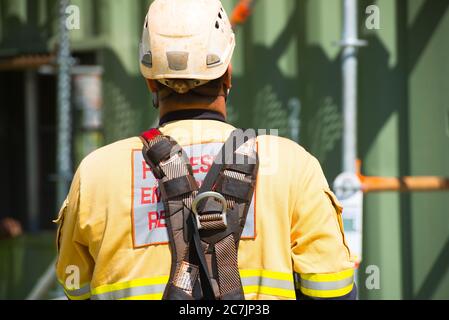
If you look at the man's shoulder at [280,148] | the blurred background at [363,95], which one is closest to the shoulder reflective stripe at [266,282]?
the man's shoulder at [280,148]

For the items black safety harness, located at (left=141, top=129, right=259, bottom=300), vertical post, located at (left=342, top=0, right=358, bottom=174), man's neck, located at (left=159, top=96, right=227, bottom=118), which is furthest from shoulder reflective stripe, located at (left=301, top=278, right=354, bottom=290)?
vertical post, located at (left=342, top=0, right=358, bottom=174)

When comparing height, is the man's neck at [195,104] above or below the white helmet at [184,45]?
below

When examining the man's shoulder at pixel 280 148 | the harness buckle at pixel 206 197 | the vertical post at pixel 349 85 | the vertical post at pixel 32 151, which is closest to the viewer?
the harness buckle at pixel 206 197

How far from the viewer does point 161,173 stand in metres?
1.92

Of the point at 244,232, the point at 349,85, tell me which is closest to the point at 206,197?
the point at 244,232

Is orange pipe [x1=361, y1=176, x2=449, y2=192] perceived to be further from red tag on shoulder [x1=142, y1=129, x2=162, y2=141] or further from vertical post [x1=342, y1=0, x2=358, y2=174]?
red tag on shoulder [x1=142, y1=129, x2=162, y2=141]

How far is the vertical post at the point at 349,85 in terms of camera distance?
3189 millimetres

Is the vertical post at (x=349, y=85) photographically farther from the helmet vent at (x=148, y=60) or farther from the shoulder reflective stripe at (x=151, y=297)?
the shoulder reflective stripe at (x=151, y=297)

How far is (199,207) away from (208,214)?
0.03 metres

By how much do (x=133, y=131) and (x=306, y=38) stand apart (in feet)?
3.73

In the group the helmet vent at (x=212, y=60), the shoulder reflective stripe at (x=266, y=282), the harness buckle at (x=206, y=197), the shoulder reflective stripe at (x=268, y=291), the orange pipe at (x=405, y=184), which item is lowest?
the shoulder reflective stripe at (x=268, y=291)

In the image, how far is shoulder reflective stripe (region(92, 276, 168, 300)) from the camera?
1906mm

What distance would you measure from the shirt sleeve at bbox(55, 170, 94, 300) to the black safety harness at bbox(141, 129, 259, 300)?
0.93ft

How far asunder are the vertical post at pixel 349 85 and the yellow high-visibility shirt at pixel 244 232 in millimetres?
1258
